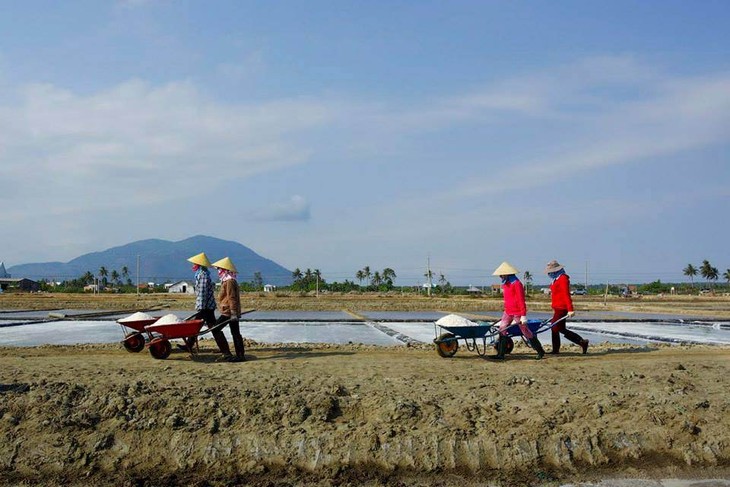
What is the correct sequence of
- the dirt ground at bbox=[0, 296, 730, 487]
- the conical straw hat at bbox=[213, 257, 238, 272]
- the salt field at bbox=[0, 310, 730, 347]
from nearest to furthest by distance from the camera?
the dirt ground at bbox=[0, 296, 730, 487] < the conical straw hat at bbox=[213, 257, 238, 272] < the salt field at bbox=[0, 310, 730, 347]

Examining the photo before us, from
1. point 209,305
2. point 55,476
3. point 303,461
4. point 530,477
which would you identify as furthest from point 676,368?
point 55,476

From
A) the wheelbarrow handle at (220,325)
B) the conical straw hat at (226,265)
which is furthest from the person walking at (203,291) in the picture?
the wheelbarrow handle at (220,325)

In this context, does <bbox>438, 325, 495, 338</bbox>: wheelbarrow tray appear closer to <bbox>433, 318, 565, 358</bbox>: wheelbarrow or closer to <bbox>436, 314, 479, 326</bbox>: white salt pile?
<bbox>433, 318, 565, 358</bbox>: wheelbarrow

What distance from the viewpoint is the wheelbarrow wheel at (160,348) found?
8.23 meters

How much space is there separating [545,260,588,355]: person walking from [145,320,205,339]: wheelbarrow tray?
5.31 meters

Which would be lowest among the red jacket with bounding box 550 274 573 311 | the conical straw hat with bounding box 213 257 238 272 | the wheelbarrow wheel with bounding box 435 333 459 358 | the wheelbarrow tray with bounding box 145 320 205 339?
the wheelbarrow wheel with bounding box 435 333 459 358

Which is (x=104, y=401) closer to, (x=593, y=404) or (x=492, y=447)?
(x=492, y=447)

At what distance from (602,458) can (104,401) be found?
14.8ft

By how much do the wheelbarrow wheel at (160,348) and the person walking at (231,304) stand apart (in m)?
0.81

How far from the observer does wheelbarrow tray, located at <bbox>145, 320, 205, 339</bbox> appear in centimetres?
798

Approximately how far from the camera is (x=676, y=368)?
767cm

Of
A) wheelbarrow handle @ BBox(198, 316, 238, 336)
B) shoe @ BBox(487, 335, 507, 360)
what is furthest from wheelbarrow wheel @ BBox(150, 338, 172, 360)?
shoe @ BBox(487, 335, 507, 360)

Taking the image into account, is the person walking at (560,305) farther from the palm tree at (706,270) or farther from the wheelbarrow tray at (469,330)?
the palm tree at (706,270)

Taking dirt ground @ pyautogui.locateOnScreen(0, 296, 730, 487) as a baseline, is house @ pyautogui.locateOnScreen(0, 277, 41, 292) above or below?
above
